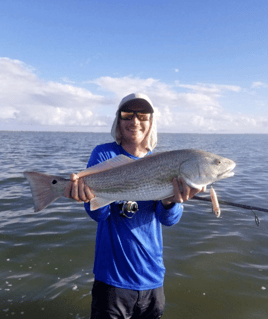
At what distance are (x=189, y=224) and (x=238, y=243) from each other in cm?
213

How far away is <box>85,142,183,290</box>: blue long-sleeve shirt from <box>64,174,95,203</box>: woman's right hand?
16cm

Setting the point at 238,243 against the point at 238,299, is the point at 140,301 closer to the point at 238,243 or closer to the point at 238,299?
the point at 238,299

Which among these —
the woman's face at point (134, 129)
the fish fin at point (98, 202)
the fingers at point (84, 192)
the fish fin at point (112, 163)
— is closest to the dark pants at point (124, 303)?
the fish fin at point (98, 202)

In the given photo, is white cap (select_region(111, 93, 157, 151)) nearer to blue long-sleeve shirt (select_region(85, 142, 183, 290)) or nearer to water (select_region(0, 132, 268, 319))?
blue long-sleeve shirt (select_region(85, 142, 183, 290))

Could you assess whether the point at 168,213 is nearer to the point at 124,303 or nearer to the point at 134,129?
the point at 124,303

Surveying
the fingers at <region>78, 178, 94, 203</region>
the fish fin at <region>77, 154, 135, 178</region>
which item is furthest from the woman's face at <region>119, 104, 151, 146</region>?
the fingers at <region>78, 178, 94, 203</region>

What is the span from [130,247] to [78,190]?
3.70ft

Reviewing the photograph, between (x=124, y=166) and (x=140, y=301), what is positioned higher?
(x=124, y=166)

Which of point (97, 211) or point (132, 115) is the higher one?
point (132, 115)

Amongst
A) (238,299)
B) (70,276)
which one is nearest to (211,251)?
(238,299)

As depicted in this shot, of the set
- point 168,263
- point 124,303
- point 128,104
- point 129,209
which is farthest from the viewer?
point 168,263

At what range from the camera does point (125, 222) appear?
3.56 m

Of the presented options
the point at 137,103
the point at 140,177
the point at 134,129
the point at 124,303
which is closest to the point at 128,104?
the point at 137,103

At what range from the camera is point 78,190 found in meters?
3.63
